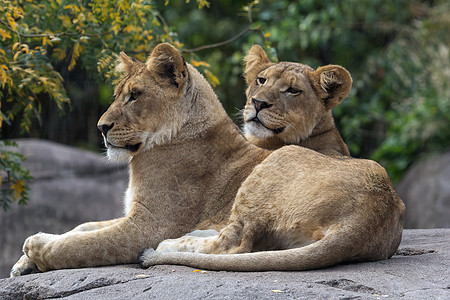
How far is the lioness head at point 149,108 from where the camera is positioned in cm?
481

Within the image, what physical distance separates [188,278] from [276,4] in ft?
31.6

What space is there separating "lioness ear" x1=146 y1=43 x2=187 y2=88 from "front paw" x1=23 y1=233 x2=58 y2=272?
1324mm

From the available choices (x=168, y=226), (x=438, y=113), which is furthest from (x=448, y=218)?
(x=168, y=226)

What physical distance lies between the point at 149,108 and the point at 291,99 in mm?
Answer: 1310

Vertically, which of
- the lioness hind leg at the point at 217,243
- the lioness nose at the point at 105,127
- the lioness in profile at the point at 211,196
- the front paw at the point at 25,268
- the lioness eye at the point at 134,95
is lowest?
the front paw at the point at 25,268

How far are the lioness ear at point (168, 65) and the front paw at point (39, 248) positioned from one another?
1.32 meters

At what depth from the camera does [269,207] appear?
4.37m

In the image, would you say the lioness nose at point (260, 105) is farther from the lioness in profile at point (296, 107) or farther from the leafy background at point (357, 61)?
the leafy background at point (357, 61)

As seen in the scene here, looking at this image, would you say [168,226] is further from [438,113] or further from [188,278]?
[438,113]

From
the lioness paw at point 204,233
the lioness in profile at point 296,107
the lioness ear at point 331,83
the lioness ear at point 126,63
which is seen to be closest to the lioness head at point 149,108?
the lioness ear at point 126,63

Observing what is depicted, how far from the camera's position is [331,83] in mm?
5762

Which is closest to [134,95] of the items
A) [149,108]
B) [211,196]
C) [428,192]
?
[149,108]

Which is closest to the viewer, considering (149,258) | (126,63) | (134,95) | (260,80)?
(149,258)

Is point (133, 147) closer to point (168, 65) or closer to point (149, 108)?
point (149, 108)
